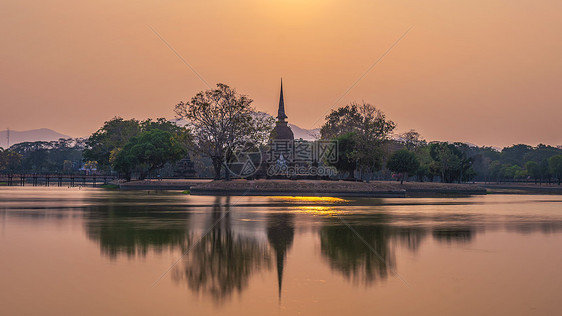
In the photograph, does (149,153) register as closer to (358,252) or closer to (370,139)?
(370,139)

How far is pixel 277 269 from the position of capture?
17.2 m

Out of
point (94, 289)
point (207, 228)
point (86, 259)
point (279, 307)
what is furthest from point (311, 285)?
point (207, 228)

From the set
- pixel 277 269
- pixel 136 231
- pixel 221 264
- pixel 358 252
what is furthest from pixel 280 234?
pixel 277 269

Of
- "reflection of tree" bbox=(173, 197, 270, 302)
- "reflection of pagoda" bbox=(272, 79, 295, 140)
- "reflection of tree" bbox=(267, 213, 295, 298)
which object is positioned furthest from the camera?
"reflection of pagoda" bbox=(272, 79, 295, 140)

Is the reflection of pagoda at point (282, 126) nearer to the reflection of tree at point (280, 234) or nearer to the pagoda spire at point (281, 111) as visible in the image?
the pagoda spire at point (281, 111)

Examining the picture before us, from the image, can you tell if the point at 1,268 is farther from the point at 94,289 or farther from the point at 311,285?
the point at 311,285

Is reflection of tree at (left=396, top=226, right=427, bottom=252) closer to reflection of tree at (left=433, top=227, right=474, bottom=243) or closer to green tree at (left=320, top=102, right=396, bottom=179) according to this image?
reflection of tree at (left=433, top=227, right=474, bottom=243)

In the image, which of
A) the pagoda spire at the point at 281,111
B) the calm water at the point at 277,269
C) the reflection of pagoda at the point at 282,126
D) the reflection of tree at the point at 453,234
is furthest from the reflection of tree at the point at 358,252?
the pagoda spire at the point at 281,111

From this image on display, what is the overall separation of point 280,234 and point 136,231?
22.2 ft

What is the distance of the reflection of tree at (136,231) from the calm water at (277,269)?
0.08 metres

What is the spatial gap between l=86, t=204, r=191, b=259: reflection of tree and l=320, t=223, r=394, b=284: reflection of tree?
587cm

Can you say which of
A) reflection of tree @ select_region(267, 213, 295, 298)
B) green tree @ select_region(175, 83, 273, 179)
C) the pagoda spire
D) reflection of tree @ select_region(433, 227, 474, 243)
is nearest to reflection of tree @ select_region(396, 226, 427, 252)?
reflection of tree @ select_region(433, 227, 474, 243)

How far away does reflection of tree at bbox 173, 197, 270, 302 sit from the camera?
48.2 ft

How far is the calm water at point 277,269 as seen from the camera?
42.3 ft
